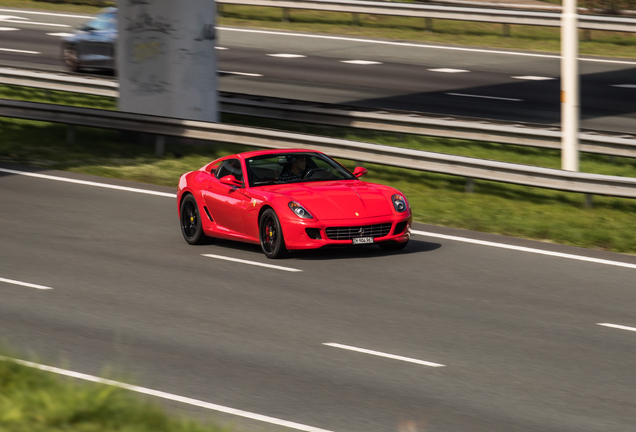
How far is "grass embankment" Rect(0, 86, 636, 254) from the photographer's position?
15094 mm

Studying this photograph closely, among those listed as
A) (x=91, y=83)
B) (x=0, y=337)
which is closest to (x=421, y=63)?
(x=91, y=83)

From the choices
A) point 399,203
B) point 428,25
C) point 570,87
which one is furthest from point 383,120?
point 428,25

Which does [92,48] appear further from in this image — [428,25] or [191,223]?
[191,223]

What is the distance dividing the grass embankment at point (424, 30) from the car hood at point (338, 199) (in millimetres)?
20214

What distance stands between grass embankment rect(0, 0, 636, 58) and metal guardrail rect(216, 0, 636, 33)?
0.67 metres

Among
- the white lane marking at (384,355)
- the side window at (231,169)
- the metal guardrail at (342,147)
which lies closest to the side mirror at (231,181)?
the side window at (231,169)

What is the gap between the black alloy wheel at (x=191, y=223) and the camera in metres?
14.3

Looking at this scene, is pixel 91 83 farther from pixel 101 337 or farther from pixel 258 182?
pixel 101 337

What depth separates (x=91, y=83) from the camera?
2453cm

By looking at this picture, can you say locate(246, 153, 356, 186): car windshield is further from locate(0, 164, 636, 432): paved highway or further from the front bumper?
the front bumper

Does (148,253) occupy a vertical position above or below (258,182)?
below

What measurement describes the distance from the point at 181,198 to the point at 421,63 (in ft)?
57.7

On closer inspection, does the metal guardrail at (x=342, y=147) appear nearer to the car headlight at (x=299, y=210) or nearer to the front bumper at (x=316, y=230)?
the front bumper at (x=316, y=230)

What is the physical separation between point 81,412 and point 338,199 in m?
7.48
